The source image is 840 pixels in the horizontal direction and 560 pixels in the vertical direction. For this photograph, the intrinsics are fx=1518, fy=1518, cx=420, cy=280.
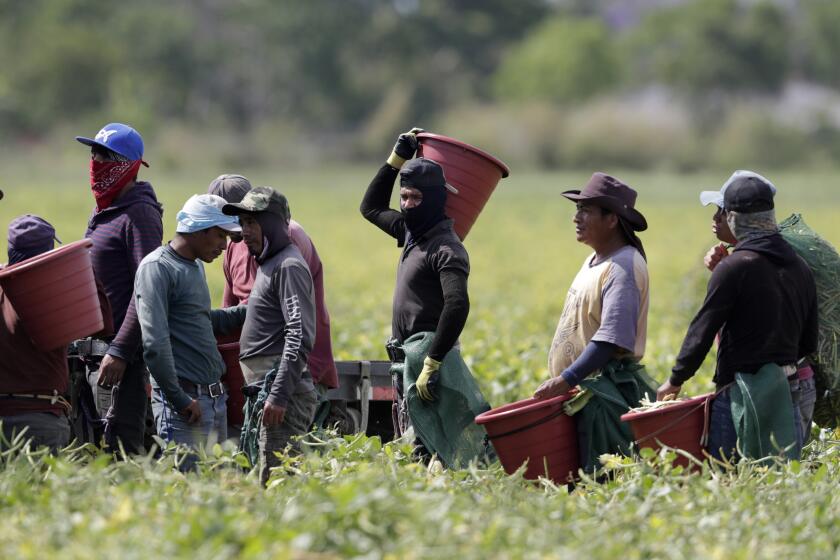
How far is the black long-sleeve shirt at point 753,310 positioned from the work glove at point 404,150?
1654mm

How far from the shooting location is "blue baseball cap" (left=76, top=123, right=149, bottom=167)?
22.9 ft

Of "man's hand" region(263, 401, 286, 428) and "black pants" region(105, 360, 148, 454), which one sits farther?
"black pants" region(105, 360, 148, 454)

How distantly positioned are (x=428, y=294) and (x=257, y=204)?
87cm

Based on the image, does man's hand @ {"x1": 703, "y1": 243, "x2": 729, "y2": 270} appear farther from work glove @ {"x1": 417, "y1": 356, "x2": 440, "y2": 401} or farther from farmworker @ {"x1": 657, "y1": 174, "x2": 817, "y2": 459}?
work glove @ {"x1": 417, "y1": 356, "x2": 440, "y2": 401}

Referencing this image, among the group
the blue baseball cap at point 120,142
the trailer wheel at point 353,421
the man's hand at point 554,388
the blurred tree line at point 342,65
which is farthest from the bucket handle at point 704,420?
the blurred tree line at point 342,65

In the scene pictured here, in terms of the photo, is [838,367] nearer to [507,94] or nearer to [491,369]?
[491,369]

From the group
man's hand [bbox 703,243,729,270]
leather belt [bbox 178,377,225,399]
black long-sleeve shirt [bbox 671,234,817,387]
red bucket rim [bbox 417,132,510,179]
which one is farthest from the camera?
red bucket rim [bbox 417,132,510,179]

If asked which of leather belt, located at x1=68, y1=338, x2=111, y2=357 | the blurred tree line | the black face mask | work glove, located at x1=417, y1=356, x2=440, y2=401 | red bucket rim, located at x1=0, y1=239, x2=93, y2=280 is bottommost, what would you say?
work glove, located at x1=417, y1=356, x2=440, y2=401

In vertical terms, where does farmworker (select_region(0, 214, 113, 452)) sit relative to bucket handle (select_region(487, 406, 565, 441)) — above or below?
above

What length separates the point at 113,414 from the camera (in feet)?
21.9

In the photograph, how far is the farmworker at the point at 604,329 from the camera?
6500mm

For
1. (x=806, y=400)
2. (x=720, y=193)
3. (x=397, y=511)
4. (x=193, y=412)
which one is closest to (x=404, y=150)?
(x=720, y=193)

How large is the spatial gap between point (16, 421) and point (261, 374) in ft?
3.47

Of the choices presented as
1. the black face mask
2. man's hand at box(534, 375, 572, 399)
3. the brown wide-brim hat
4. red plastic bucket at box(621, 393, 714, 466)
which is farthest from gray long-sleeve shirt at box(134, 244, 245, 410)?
red plastic bucket at box(621, 393, 714, 466)
